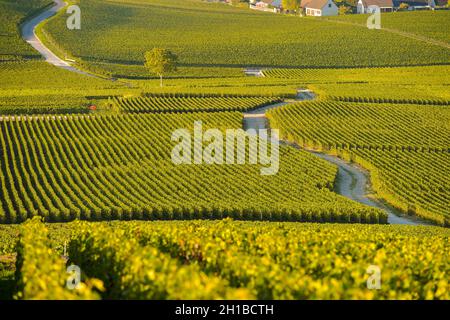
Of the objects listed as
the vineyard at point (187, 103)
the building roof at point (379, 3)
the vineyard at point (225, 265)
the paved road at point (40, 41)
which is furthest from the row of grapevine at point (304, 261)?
the building roof at point (379, 3)

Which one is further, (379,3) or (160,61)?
(379,3)

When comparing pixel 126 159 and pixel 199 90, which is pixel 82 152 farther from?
pixel 199 90

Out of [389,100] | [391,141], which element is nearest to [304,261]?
[391,141]

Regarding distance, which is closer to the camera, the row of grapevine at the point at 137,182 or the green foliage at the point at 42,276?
the green foliage at the point at 42,276

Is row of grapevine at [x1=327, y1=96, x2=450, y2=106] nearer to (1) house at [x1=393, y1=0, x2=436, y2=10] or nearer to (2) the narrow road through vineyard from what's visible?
(2) the narrow road through vineyard

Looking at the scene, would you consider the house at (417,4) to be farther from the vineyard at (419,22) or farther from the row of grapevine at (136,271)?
the row of grapevine at (136,271)

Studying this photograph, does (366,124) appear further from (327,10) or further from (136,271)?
(327,10)
